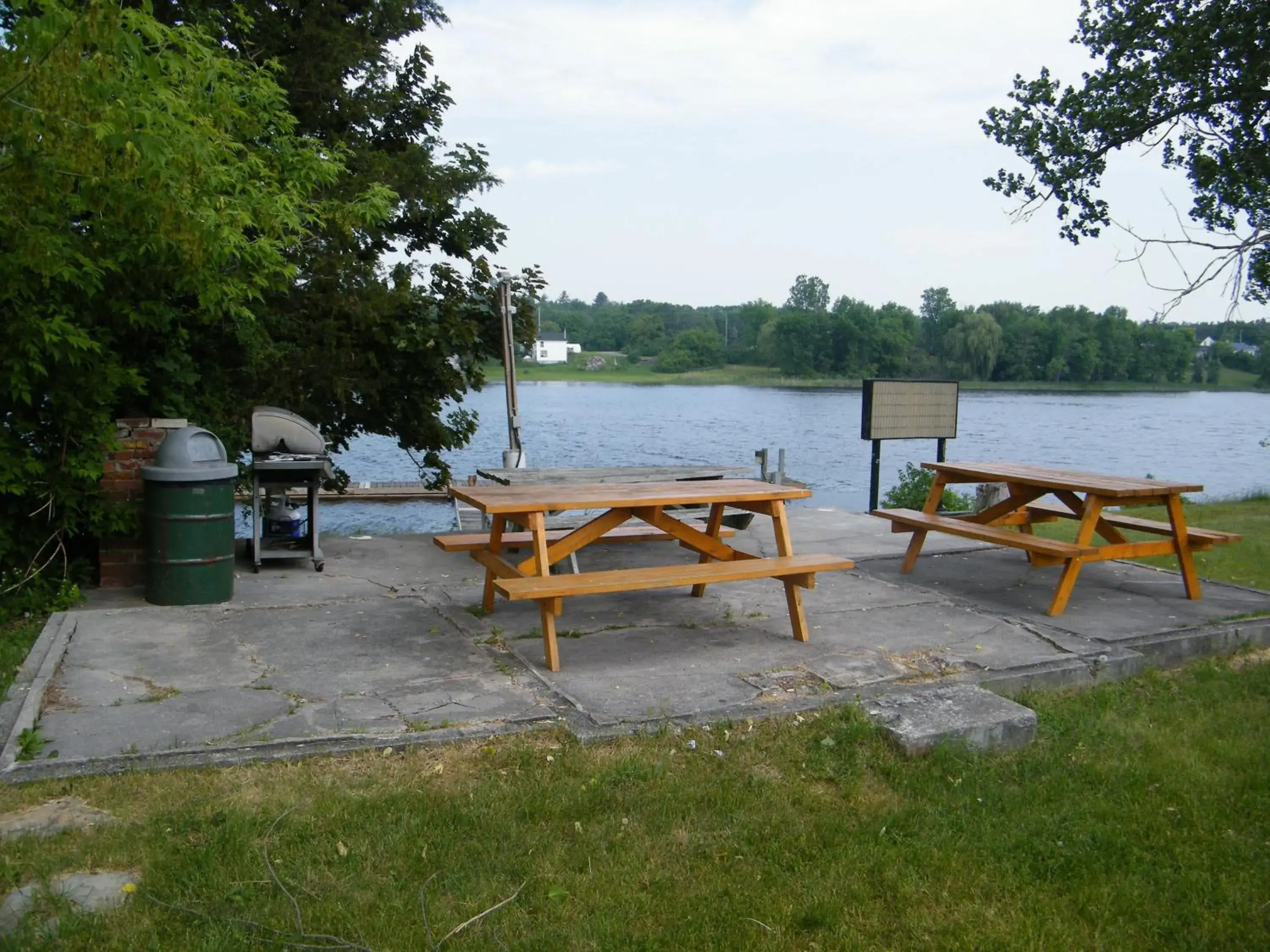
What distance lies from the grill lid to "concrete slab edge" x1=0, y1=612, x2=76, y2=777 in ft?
5.75

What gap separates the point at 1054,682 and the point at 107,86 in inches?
187

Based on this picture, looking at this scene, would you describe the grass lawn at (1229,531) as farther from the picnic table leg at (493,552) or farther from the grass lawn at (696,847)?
the picnic table leg at (493,552)

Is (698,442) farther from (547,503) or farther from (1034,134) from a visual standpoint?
(547,503)

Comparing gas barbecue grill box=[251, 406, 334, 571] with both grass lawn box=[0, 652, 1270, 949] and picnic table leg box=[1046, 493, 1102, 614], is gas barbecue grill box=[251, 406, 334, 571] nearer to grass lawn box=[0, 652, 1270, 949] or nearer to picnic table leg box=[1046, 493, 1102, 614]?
grass lawn box=[0, 652, 1270, 949]

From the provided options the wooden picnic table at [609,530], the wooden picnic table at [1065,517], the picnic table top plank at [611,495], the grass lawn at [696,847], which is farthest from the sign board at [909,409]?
the grass lawn at [696,847]

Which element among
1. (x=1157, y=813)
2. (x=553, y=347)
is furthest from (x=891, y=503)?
(x=553, y=347)

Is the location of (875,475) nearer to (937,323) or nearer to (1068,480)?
(1068,480)

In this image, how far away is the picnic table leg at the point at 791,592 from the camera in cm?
522

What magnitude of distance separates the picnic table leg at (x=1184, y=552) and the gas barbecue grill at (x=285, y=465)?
17.3ft

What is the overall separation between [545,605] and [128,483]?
122 inches

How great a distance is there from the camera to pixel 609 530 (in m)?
5.46

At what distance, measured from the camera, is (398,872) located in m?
2.88

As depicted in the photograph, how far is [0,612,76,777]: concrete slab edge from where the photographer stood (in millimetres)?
3639

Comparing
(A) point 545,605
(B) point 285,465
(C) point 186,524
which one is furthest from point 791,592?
(B) point 285,465
